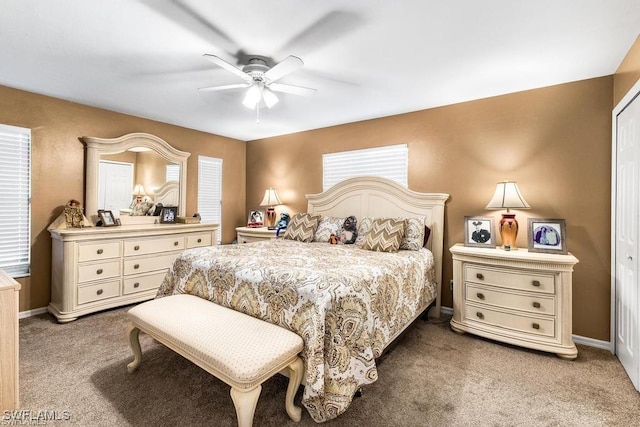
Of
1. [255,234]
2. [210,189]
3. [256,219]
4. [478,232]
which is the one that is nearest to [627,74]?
[478,232]

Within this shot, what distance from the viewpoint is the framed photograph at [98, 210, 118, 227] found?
3617 mm

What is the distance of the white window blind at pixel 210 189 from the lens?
4820 mm

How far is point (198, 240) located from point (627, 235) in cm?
454

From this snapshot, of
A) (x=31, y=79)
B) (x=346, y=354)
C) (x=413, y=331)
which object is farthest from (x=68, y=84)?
(x=413, y=331)

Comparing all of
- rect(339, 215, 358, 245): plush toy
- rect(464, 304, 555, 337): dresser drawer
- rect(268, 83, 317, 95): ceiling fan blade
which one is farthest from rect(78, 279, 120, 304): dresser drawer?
rect(464, 304, 555, 337): dresser drawer

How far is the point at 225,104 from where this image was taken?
138 inches

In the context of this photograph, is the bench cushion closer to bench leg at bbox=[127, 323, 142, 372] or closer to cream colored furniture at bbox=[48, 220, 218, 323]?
bench leg at bbox=[127, 323, 142, 372]

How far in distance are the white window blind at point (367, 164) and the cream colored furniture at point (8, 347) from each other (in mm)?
3437

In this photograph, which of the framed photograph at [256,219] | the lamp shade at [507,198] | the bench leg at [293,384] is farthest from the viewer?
the framed photograph at [256,219]

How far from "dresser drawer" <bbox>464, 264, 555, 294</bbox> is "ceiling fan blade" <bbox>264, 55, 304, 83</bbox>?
236 cm

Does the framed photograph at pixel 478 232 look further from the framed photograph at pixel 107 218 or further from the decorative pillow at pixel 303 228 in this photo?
the framed photograph at pixel 107 218

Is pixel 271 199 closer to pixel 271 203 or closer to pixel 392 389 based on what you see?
pixel 271 203

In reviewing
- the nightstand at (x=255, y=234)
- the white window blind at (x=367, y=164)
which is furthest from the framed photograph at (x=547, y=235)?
the nightstand at (x=255, y=234)

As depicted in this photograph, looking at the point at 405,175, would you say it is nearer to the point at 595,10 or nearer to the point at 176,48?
the point at 595,10
